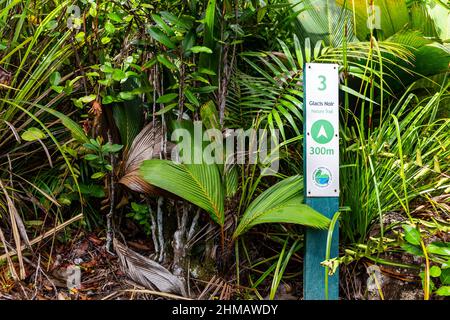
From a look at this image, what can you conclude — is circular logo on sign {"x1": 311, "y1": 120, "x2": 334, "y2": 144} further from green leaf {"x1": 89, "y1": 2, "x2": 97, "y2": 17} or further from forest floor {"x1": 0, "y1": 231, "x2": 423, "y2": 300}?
green leaf {"x1": 89, "y1": 2, "x2": 97, "y2": 17}

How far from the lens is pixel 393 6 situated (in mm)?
2500

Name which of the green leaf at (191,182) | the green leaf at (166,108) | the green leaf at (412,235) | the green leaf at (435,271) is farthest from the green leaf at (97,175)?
the green leaf at (435,271)

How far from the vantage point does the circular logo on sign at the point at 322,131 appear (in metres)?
1.99

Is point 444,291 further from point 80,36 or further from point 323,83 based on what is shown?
point 80,36

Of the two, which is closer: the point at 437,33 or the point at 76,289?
the point at 76,289

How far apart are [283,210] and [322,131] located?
340mm

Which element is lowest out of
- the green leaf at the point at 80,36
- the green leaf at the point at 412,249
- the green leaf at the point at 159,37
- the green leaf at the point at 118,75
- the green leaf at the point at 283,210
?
the green leaf at the point at 412,249

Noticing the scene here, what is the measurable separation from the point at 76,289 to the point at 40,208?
16.3 inches

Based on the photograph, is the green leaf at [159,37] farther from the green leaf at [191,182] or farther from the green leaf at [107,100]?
the green leaf at [191,182]

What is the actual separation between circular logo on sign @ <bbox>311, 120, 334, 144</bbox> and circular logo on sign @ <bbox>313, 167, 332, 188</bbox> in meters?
0.11

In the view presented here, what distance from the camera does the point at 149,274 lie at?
2.06 meters
